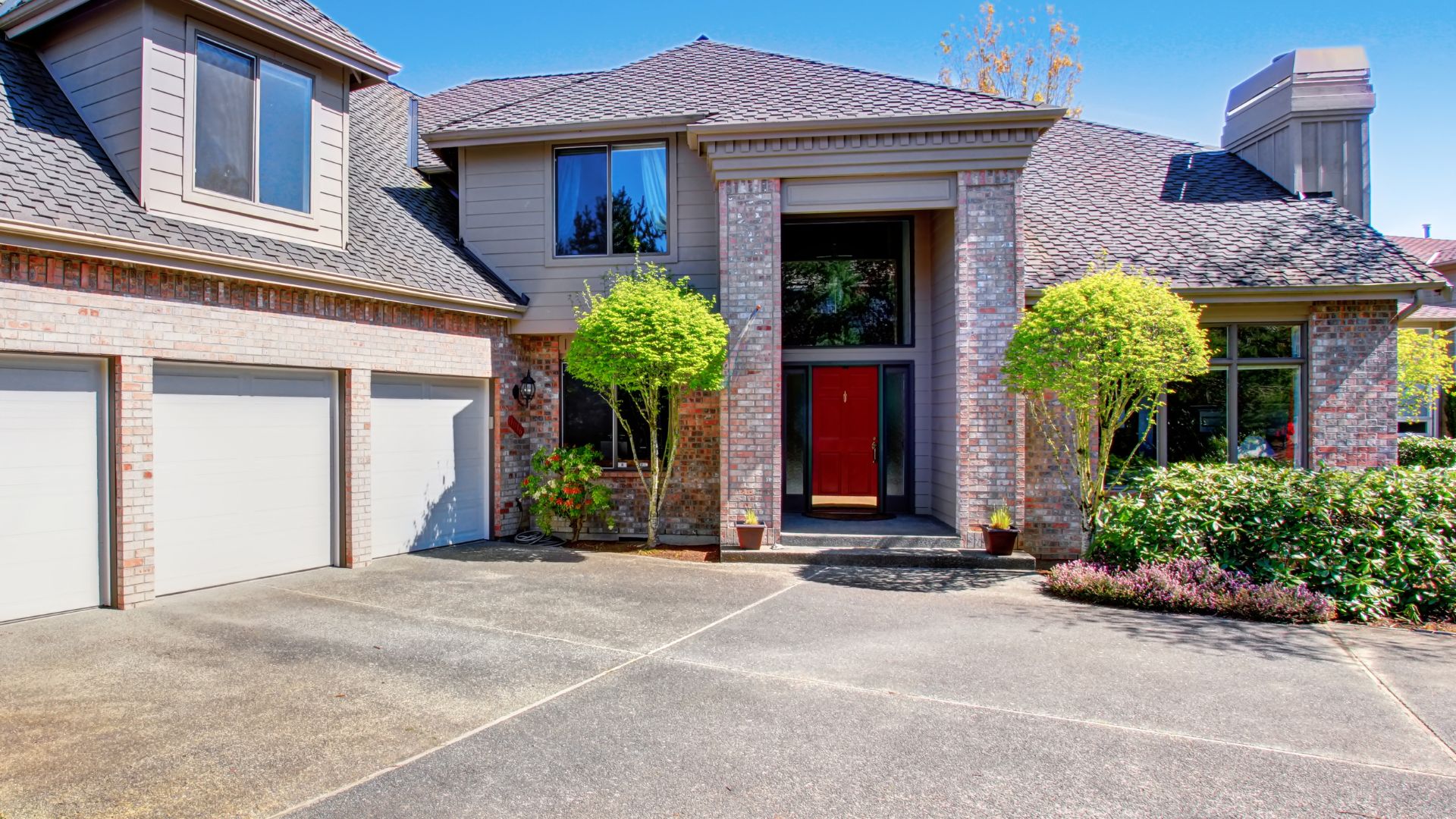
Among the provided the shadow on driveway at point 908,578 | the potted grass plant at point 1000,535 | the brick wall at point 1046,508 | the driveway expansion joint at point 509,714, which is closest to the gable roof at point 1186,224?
the brick wall at point 1046,508

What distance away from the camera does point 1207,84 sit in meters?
14.8

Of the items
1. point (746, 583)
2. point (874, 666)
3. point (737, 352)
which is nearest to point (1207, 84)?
point (737, 352)

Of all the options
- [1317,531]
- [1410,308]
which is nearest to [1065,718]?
[1317,531]

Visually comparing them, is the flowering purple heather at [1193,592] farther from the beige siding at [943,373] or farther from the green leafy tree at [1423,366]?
the green leafy tree at [1423,366]

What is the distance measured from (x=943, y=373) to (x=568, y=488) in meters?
5.40

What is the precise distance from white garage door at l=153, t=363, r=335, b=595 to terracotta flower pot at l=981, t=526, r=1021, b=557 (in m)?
7.80

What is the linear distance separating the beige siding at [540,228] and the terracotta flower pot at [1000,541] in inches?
195

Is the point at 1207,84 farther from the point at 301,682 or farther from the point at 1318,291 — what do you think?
the point at 301,682

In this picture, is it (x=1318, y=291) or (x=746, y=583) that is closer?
(x=746, y=583)

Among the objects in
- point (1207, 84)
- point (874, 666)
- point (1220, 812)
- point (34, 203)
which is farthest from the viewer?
point (1207, 84)

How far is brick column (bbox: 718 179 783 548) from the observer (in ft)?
32.6

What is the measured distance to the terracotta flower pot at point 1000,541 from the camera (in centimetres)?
927

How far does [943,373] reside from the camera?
35.3 ft

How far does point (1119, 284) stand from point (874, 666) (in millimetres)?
5179
